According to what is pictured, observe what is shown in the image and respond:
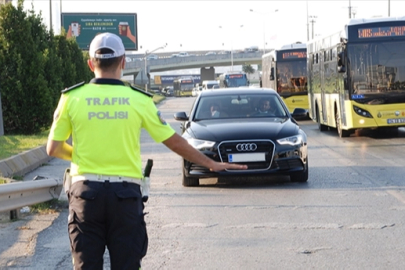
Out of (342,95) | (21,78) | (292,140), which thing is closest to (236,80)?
(21,78)

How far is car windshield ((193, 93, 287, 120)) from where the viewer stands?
13867 millimetres

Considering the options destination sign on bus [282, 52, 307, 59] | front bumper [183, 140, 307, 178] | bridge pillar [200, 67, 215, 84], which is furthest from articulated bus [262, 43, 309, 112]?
bridge pillar [200, 67, 215, 84]

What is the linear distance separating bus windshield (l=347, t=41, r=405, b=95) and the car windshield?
7.93m

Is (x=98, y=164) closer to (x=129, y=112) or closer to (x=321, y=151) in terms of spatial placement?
(x=129, y=112)

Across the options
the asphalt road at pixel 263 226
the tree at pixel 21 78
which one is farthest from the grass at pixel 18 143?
the asphalt road at pixel 263 226

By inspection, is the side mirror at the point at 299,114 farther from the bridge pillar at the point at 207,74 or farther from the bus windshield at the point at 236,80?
the bridge pillar at the point at 207,74

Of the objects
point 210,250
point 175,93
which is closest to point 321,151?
point 210,250

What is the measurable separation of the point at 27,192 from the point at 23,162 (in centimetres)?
631

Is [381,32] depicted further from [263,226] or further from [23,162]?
[263,226]

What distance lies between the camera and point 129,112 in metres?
4.55

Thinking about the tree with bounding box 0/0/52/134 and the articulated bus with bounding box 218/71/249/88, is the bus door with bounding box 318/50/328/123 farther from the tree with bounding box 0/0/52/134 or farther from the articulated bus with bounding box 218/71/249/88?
the articulated bus with bounding box 218/71/249/88

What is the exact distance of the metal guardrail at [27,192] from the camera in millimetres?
9016

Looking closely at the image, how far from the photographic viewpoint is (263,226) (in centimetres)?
909

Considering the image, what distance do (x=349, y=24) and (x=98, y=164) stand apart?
58.6 ft
